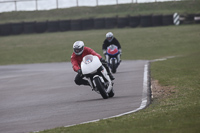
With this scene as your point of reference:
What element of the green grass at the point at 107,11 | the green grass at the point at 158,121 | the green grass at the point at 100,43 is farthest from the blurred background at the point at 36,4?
the green grass at the point at 158,121

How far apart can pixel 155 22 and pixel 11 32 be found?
515 inches

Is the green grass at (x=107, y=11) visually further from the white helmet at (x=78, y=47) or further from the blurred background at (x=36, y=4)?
the white helmet at (x=78, y=47)

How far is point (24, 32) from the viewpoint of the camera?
44.2 meters

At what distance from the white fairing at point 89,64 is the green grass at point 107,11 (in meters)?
33.3

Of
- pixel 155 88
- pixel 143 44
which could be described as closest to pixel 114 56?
pixel 155 88

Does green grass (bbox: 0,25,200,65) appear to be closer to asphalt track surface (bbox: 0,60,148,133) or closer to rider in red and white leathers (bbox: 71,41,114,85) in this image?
asphalt track surface (bbox: 0,60,148,133)

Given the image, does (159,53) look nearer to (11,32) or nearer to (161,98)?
(11,32)

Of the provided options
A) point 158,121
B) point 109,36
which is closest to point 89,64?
point 158,121

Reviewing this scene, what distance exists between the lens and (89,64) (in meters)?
10.4

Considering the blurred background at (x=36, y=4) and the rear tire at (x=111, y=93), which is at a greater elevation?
the rear tire at (x=111, y=93)

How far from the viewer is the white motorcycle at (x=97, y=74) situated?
405 inches

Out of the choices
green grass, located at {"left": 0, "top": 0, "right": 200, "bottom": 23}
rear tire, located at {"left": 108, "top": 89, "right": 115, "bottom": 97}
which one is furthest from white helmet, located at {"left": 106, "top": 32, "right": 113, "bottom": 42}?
green grass, located at {"left": 0, "top": 0, "right": 200, "bottom": 23}

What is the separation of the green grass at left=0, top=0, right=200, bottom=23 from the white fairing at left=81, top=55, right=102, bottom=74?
109 feet

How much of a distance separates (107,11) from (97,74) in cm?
4013
